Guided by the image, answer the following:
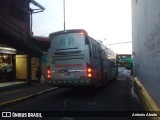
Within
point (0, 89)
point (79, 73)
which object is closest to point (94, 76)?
point (79, 73)

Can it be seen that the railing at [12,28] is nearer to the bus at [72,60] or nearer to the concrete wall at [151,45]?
the bus at [72,60]

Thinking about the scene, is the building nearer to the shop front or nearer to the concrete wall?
the shop front

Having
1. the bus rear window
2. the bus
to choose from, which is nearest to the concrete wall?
the bus

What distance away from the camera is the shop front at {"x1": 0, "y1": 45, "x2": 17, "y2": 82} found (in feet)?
71.1

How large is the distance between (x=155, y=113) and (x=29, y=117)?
13.9ft

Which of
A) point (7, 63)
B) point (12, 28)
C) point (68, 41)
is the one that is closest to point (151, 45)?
point (68, 41)

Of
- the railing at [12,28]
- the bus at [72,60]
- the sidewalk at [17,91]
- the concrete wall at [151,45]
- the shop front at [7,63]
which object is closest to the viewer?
the concrete wall at [151,45]

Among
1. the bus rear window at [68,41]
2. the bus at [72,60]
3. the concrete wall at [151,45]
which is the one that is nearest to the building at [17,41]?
the bus rear window at [68,41]

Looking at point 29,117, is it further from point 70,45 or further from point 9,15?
point 9,15

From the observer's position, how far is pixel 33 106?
12.0 meters

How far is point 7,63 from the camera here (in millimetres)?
23172

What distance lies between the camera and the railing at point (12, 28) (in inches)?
806

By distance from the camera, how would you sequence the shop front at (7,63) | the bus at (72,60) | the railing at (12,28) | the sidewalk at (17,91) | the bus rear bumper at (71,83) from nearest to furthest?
the sidewalk at (17,91) → the bus rear bumper at (71,83) → the bus at (72,60) → the railing at (12,28) → the shop front at (7,63)

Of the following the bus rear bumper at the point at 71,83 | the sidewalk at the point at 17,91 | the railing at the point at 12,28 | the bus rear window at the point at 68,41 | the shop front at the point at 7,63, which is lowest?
the sidewalk at the point at 17,91
